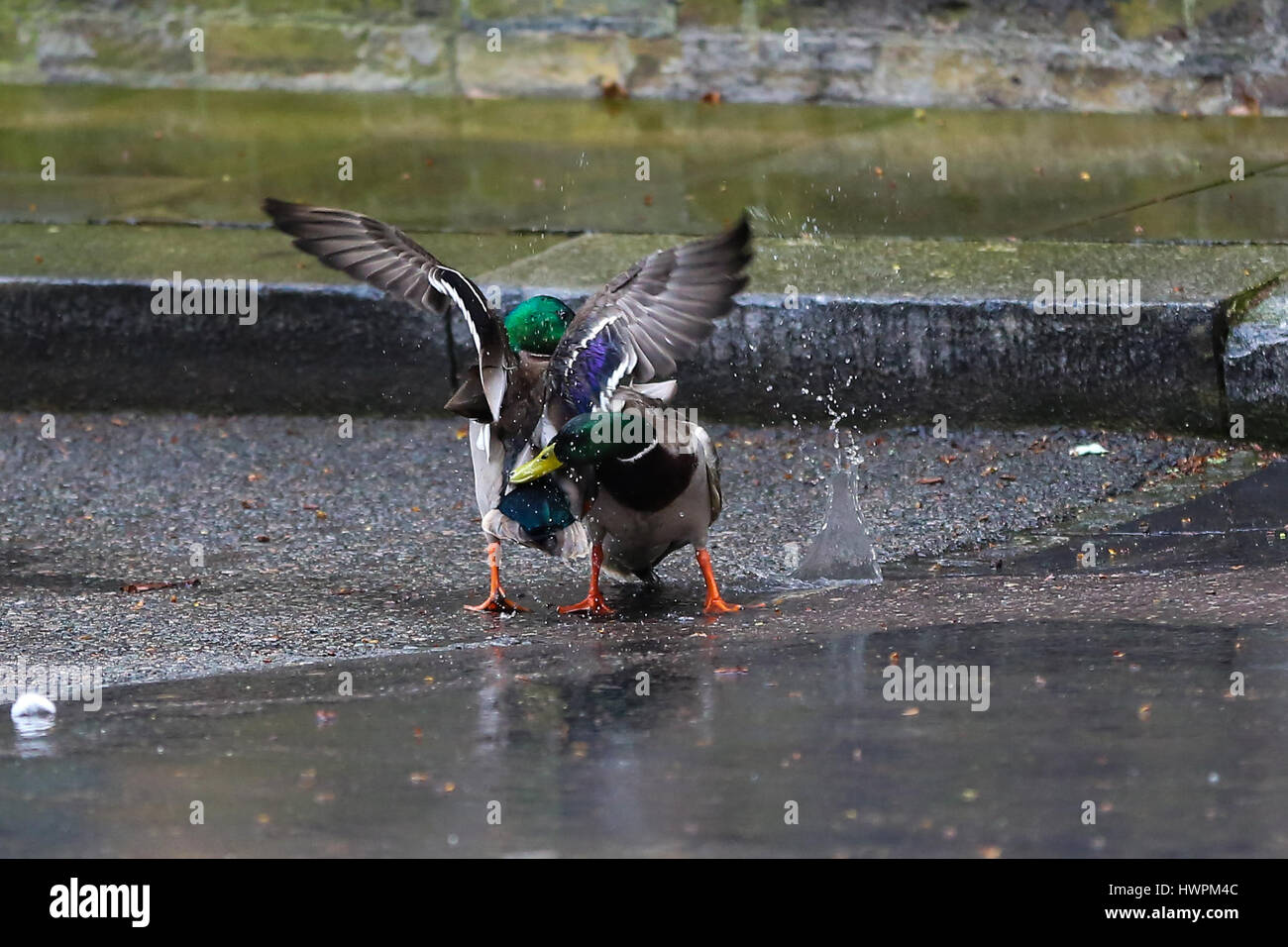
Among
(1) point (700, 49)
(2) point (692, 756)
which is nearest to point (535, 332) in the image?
(2) point (692, 756)

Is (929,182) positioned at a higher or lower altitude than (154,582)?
higher

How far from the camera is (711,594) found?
5410mm

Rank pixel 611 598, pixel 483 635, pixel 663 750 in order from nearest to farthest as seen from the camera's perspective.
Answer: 1. pixel 663 750
2. pixel 483 635
3. pixel 611 598

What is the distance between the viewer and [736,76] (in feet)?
→ 32.3

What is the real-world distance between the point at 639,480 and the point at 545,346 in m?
0.77

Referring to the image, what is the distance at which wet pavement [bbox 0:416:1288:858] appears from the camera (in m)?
3.58

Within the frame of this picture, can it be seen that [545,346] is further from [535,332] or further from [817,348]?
[817,348]

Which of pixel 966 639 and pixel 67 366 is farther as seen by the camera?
pixel 67 366

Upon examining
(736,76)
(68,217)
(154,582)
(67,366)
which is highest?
(736,76)

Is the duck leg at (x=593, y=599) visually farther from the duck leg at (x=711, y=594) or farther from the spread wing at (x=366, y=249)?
the spread wing at (x=366, y=249)

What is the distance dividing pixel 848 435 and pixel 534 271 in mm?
1435

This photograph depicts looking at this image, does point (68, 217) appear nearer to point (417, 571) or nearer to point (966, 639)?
point (417, 571)

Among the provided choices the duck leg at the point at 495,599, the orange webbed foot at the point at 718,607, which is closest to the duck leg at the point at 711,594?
the orange webbed foot at the point at 718,607
